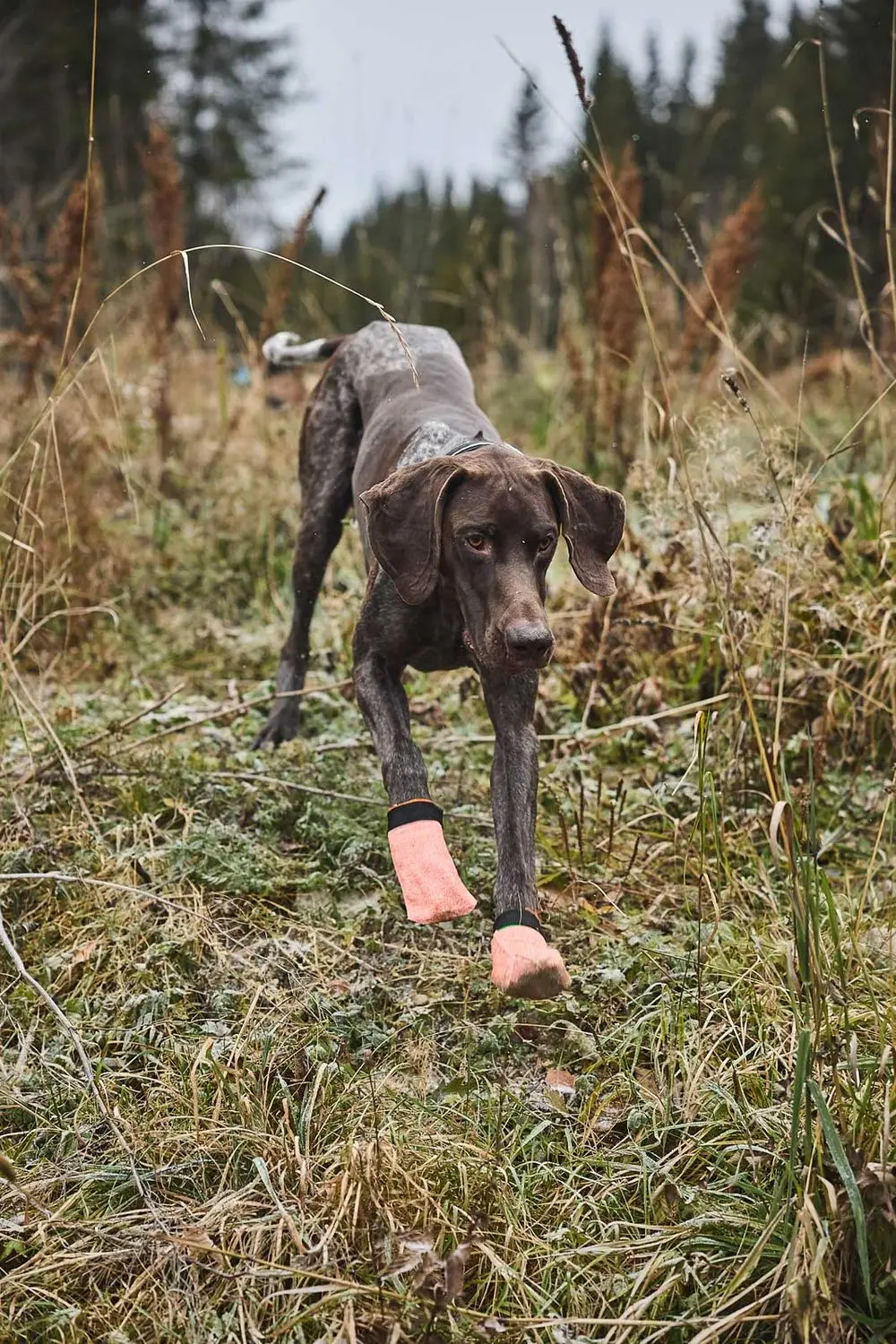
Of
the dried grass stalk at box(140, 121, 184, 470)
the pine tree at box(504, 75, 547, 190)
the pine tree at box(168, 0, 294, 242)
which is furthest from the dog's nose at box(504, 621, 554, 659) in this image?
the pine tree at box(504, 75, 547, 190)

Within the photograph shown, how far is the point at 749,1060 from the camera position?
97.5 inches

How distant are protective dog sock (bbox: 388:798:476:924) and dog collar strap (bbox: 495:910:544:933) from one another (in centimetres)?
7

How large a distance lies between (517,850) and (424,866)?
0.27m

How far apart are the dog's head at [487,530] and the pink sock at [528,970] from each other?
2.00 feet

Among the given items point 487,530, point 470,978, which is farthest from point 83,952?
point 487,530

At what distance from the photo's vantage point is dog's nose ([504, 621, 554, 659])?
2.58 m

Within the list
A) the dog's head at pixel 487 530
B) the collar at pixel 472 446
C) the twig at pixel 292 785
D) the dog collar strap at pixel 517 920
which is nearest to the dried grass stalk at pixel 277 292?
the collar at pixel 472 446

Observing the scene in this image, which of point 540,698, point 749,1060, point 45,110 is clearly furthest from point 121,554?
point 45,110

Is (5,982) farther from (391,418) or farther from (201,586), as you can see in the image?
(201,586)

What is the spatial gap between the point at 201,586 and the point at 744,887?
342 centimetres

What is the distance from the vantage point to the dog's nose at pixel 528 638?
258cm

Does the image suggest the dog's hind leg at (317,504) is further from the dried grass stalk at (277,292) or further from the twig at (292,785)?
the dried grass stalk at (277,292)

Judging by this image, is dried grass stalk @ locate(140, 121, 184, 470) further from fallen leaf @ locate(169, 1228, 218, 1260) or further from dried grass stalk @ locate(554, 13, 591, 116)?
fallen leaf @ locate(169, 1228, 218, 1260)

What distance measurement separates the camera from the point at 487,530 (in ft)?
9.23
